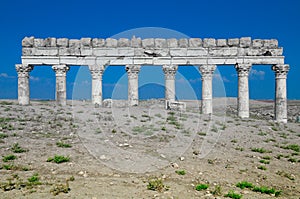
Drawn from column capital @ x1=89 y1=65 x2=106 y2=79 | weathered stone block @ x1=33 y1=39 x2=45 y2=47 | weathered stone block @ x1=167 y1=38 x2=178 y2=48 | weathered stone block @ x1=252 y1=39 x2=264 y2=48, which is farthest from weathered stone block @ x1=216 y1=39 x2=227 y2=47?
weathered stone block @ x1=33 y1=39 x2=45 y2=47

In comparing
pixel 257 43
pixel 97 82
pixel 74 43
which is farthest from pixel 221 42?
pixel 74 43

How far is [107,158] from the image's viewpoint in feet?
40.2

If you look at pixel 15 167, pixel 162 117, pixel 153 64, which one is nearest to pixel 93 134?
pixel 15 167

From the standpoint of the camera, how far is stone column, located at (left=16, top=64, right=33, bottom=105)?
86.1 ft

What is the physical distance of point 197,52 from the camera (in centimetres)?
2697

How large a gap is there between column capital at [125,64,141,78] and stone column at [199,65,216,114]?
519 centimetres

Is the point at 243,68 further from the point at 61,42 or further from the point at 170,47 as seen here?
the point at 61,42

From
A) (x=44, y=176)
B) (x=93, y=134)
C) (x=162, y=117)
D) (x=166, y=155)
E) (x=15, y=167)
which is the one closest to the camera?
(x=44, y=176)

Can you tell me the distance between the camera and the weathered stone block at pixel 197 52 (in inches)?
1060

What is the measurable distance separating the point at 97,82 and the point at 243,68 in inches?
474

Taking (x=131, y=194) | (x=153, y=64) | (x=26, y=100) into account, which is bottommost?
(x=131, y=194)

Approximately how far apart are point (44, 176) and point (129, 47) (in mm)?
18282

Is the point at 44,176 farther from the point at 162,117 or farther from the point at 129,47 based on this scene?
the point at 129,47

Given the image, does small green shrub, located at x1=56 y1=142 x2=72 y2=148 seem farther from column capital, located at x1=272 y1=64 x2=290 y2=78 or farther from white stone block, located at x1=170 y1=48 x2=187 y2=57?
column capital, located at x1=272 y1=64 x2=290 y2=78
